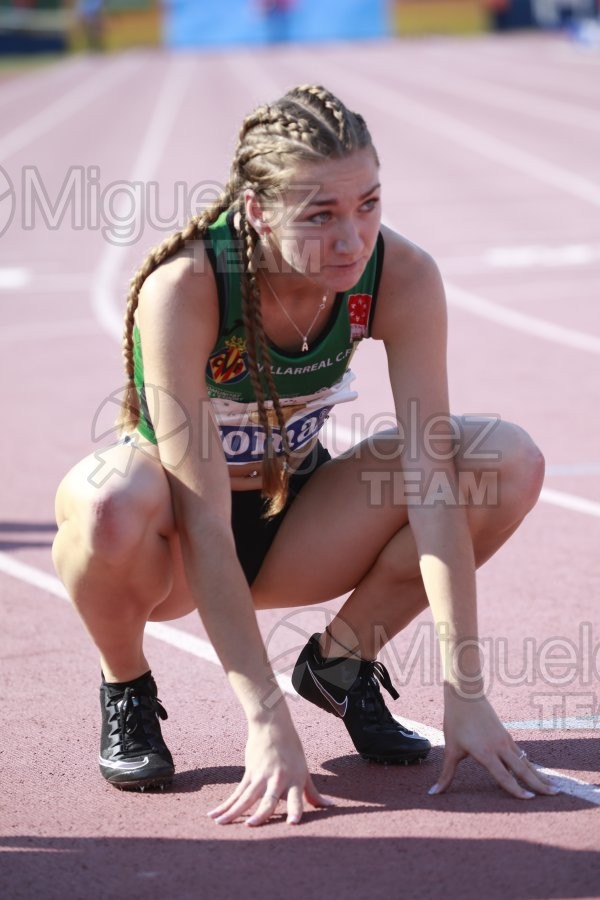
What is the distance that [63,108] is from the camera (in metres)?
33.6

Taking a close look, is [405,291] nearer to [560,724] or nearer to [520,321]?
[560,724]

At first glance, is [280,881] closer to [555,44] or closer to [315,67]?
[315,67]

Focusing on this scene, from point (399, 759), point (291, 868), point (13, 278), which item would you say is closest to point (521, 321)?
point (13, 278)

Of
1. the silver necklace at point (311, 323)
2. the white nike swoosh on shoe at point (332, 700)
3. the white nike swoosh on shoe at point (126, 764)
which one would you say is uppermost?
the silver necklace at point (311, 323)

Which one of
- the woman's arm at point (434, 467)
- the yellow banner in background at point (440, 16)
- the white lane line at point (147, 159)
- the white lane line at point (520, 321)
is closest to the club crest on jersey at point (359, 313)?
the woman's arm at point (434, 467)

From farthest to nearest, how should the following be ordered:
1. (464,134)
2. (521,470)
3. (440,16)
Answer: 1. (440,16)
2. (464,134)
3. (521,470)

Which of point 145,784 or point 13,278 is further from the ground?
point 145,784

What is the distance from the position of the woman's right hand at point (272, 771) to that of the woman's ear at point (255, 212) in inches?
42.8

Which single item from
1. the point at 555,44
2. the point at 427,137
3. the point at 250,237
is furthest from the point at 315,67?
the point at 250,237

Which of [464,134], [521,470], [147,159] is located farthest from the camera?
[464,134]

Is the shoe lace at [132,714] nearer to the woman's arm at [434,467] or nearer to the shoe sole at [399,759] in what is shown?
the shoe sole at [399,759]

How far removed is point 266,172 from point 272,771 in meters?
1.32

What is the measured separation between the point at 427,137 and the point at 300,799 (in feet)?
70.0

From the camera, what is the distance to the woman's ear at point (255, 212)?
3.22m
